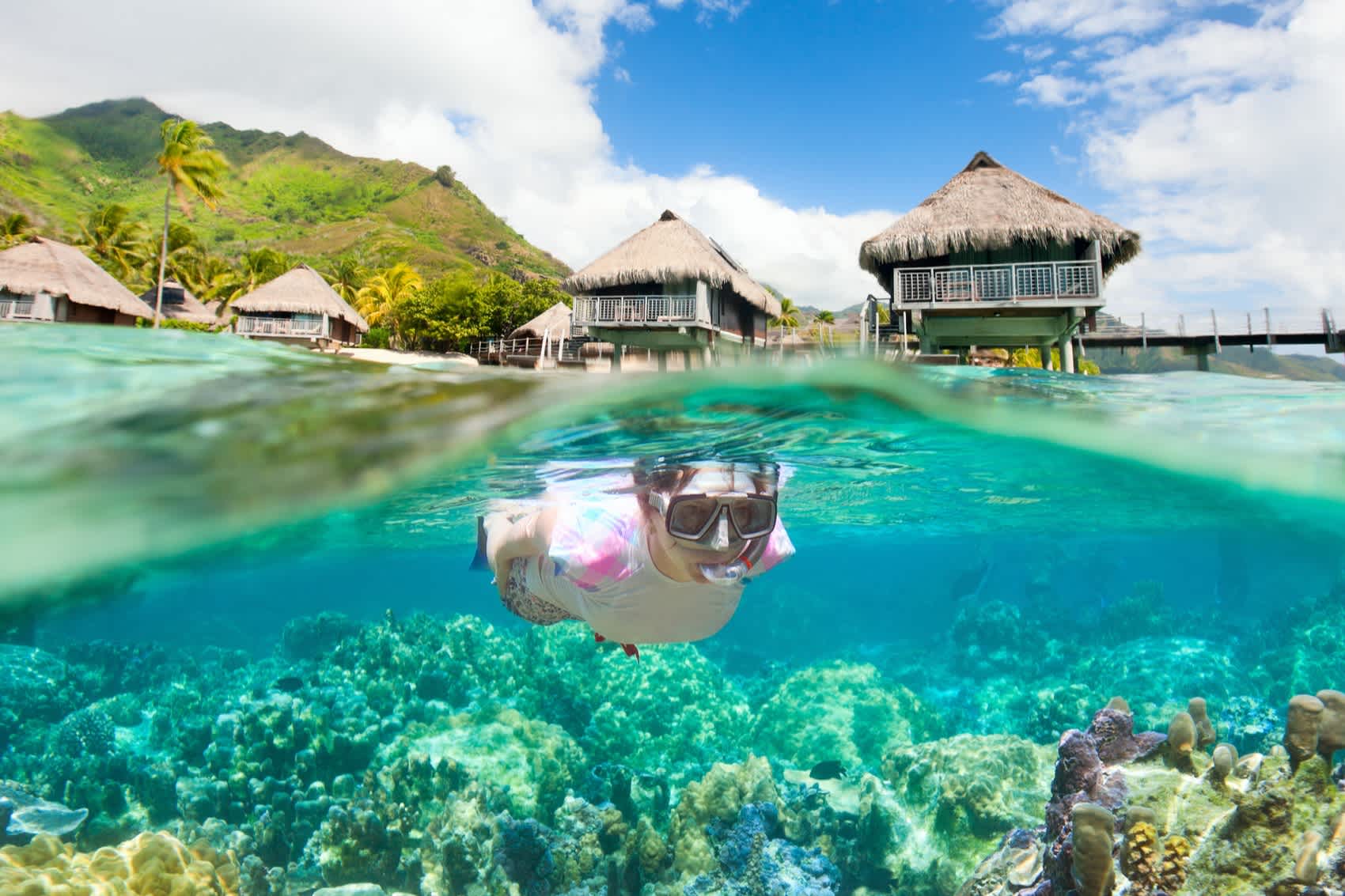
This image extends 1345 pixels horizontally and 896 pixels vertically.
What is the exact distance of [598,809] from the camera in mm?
11953

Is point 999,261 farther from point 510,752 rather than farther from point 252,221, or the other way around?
point 252,221

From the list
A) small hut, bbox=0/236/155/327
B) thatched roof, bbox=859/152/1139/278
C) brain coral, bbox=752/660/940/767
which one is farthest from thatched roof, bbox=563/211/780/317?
small hut, bbox=0/236/155/327

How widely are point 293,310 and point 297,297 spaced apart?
1.04 metres

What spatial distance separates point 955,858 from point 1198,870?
5064 mm

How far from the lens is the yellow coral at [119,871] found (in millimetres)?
8664

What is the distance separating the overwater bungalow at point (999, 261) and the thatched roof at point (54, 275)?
92.9ft

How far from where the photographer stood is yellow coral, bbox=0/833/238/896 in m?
8.66

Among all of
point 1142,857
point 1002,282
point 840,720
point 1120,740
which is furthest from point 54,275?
point 1142,857

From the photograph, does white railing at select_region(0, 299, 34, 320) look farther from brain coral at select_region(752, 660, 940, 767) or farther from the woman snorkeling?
the woman snorkeling

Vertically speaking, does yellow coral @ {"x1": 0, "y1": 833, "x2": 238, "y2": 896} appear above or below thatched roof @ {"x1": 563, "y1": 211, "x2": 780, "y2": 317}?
below

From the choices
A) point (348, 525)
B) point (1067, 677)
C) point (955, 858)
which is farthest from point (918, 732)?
point (348, 525)

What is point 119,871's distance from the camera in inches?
367

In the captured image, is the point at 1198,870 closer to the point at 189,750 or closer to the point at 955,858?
the point at 955,858

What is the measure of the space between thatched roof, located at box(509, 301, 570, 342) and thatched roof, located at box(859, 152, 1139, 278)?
2166 cm
